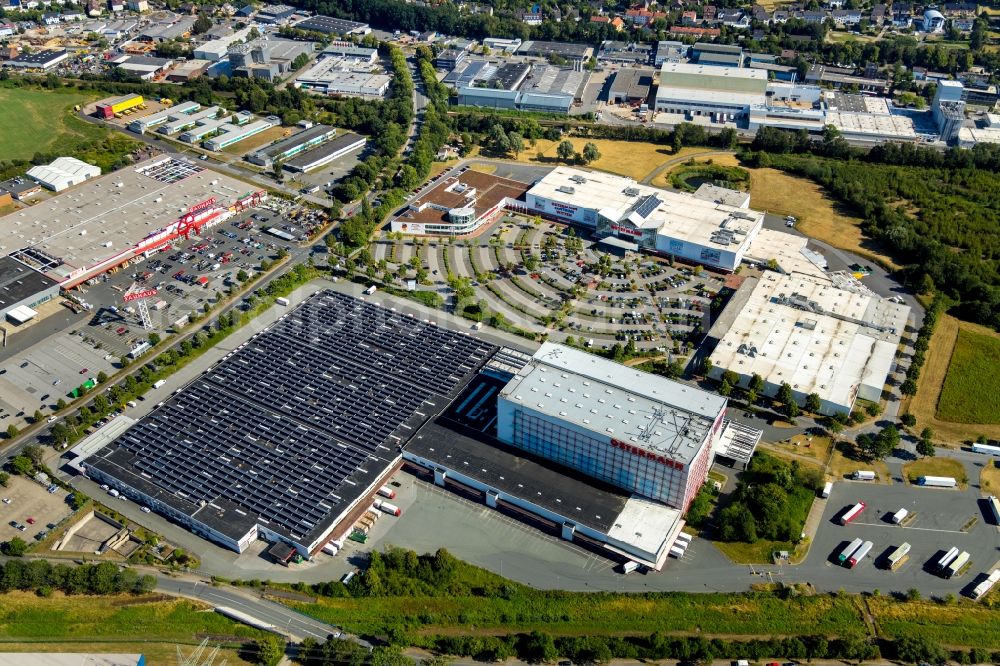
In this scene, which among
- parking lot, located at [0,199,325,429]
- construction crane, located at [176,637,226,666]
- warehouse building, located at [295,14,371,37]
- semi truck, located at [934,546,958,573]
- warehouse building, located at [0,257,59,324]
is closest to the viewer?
construction crane, located at [176,637,226,666]

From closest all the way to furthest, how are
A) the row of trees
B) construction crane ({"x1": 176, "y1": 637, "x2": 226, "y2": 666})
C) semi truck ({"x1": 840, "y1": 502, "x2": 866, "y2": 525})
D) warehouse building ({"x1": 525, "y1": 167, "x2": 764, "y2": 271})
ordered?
construction crane ({"x1": 176, "y1": 637, "x2": 226, "y2": 666})
semi truck ({"x1": 840, "y1": 502, "x2": 866, "y2": 525})
the row of trees
warehouse building ({"x1": 525, "y1": 167, "x2": 764, "y2": 271})

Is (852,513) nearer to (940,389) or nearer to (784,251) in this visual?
(940,389)

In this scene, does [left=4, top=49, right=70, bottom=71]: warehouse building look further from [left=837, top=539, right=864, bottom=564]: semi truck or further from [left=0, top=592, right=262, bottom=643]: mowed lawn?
[left=837, top=539, right=864, bottom=564]: semi truck

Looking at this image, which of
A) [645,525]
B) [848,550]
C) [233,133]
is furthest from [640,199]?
[233,133]

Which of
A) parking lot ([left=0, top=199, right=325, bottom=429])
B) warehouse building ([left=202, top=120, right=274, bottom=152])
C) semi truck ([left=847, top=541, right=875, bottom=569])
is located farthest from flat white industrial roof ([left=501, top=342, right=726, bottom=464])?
warehouse building ([left=202, top=120, right=274, bottom=152])

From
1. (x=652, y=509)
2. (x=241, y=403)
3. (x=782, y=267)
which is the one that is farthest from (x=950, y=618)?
(x=241, y=403)

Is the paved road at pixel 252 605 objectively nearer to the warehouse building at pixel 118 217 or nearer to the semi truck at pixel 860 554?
the semi truck at pixel 860 554
